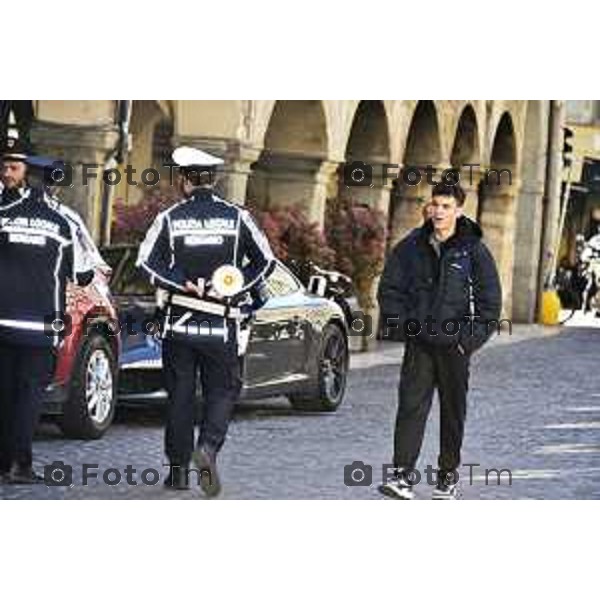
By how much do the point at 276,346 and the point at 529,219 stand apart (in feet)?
8.78

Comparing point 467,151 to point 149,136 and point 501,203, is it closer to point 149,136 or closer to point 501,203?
point 501,203

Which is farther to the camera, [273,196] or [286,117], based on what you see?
[286,117]

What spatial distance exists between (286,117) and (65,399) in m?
4.45

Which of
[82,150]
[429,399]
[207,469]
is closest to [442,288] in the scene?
[429,399]

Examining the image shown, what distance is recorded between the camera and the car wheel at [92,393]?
42.9 ft

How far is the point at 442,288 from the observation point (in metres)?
11.8

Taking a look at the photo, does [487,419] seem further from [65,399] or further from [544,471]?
[65,399]

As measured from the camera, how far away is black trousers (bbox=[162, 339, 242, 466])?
1192 centimetres

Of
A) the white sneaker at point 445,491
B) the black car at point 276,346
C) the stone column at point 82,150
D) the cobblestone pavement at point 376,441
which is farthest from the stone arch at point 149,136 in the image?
the white sneaker at point 445,491

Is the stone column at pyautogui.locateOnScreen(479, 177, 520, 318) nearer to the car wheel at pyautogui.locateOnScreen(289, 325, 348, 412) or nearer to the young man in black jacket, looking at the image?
the car wheel at pyautogui.locateOnScreen(289, 325, 348, 412)

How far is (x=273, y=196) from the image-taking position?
1549 cm

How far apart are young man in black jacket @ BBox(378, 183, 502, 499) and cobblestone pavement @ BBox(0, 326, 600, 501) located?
0.24 metres
